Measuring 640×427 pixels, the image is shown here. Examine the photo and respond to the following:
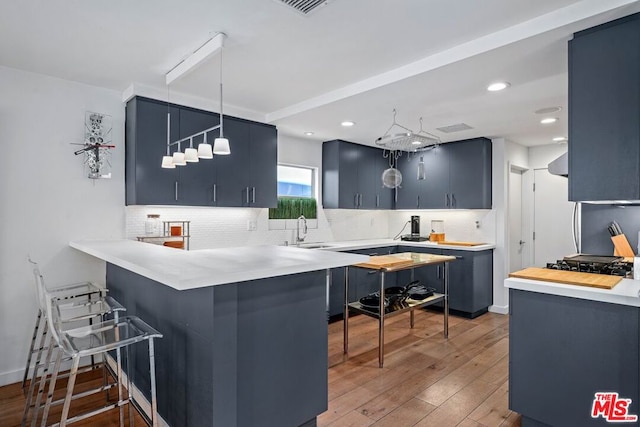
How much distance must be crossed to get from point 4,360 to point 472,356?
3940 mm

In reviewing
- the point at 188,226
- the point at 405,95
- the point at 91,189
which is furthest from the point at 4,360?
the point at 405,95

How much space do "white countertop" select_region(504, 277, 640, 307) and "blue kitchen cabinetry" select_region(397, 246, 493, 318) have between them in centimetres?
252

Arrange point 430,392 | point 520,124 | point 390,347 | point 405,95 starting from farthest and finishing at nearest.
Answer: point 520,124
point 390,347
point 405,95
point 430,392

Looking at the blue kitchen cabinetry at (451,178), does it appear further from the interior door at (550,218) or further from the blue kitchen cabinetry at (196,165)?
the blue kitchen cabinetry at (196,165)

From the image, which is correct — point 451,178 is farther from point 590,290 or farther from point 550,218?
point 590,290

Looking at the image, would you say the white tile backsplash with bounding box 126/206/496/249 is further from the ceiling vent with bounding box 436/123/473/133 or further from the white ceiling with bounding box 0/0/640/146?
the ceiling vent with bounding box 436/123/473/133

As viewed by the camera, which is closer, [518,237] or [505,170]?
[505,170]

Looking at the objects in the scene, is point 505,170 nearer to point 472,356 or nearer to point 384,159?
point 384,159

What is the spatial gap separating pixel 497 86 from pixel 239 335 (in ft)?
8.94

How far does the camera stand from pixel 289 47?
2498 millimetres

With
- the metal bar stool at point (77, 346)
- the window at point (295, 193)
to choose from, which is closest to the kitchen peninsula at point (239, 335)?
the metal bar stool at point (77, 346)

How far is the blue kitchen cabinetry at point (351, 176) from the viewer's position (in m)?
5.15

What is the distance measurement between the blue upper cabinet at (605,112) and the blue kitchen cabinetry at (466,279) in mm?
2709

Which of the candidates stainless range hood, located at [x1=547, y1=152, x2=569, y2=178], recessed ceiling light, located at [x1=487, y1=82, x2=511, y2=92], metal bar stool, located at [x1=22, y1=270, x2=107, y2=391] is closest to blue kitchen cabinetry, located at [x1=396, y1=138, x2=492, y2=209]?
recessed ceiling light, located at [x1=487, y1=82, x2=511, y2=92]
